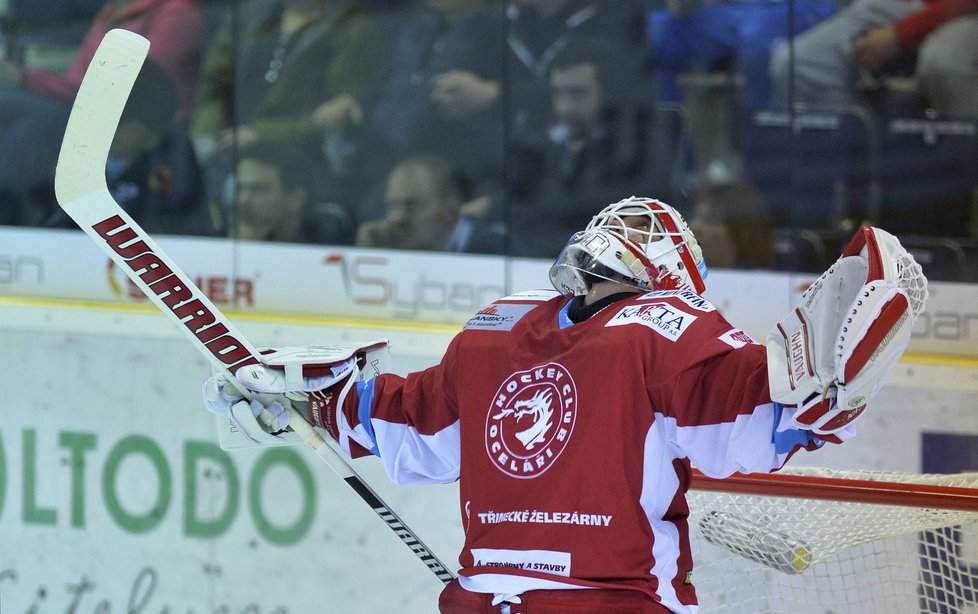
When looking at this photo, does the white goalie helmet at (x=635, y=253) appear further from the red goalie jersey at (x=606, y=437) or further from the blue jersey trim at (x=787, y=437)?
the blue jersey trim at (x=787, y=437)

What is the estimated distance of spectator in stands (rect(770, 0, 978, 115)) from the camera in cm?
328

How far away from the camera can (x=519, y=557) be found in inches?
76.9

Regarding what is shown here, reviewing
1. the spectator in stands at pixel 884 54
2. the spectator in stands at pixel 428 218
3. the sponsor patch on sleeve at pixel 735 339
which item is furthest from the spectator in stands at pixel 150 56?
the sponsor patch on sleeve at pixel 735 339

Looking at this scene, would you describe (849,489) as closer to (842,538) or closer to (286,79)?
(842,538)

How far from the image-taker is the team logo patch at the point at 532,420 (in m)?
1.93

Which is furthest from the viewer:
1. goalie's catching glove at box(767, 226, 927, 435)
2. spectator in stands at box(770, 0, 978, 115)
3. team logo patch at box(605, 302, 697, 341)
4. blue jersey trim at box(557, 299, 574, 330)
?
spectator in stands at box(770, 0, 978, 115)

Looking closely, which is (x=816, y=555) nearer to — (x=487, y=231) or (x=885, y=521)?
(x=885, y=521)

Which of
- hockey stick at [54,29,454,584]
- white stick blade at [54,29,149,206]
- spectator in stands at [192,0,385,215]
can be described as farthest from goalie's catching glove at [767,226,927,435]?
spectator in stands at [192,0,385,215]

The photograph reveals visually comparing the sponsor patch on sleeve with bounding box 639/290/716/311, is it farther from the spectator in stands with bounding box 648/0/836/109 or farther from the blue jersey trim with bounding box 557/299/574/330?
the spectator in stands with bounding box 648/0/836/109

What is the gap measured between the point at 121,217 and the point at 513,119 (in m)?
1.63

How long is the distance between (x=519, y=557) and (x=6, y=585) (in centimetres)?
260

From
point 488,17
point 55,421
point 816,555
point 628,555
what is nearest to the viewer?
point 628,555

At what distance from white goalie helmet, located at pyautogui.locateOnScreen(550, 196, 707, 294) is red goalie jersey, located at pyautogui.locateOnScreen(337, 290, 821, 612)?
2.5 inches

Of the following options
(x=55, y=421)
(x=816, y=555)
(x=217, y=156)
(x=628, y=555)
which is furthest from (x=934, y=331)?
(x=55, y=421)
